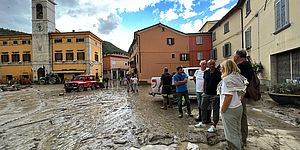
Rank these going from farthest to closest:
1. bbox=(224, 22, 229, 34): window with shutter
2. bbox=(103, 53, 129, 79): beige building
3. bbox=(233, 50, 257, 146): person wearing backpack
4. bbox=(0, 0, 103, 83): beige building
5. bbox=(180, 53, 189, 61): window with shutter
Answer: bbox=(103, 53, 129, 79): beige building → bbox=(0, 0, 103, 83): beige building → bbox=(180, 53, 189, 61): window with shutter → bbox=(224, 22, 229, 34): window with shutter → bbox=(233, 50, 257, 146): person wearing backpack

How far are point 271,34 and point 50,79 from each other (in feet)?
123

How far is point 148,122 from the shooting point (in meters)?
7.32

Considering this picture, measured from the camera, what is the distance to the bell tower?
44.8 meters

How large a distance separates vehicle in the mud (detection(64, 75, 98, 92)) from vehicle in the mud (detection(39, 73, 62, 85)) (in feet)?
65.8

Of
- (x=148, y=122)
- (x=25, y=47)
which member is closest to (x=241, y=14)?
(x=148, y=122)

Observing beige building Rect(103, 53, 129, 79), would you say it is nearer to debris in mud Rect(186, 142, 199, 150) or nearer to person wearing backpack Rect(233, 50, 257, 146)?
debris in mud Rect(186, 142, 199, 150)

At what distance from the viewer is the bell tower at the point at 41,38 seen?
4475 centimetres

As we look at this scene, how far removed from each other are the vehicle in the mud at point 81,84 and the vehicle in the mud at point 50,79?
65.8ft

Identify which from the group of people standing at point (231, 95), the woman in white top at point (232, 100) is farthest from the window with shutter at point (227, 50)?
the woman in white top at point (232, 100)

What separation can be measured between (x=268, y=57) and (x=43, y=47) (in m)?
41.4

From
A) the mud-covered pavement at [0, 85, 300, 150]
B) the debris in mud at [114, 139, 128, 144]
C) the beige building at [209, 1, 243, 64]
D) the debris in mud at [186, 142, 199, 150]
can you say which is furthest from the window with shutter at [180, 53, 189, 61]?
the debris in mud at [186, 142, 199, 150]

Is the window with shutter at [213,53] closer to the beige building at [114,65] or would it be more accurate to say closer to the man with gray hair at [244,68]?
the man with gray hair at [244,68]

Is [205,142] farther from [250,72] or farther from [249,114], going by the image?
[249,114]

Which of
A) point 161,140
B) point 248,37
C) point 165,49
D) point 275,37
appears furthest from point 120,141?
point 165,49
